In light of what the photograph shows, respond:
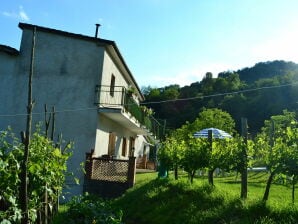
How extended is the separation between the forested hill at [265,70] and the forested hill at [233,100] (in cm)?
1014

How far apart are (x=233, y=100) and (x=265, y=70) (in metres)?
21.3

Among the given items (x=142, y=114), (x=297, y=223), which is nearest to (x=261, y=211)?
(x=297, y=223)

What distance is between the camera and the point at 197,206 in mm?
8047

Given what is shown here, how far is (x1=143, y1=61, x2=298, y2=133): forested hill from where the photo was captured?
5125cm

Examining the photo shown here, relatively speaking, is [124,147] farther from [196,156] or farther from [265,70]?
[265,70]

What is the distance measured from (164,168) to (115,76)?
566 centimetres

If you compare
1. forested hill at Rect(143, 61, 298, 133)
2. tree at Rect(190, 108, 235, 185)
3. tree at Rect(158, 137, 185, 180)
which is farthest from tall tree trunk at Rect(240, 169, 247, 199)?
forested hill at Rect(143, 61, 298, 133)

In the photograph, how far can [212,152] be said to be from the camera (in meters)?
10.1

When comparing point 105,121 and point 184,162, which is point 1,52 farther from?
point 184,162

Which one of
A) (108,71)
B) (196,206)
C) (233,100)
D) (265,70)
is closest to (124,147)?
(108,71)

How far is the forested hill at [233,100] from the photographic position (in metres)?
51.2

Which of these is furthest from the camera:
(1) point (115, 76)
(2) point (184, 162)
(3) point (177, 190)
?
(1) point (115, 76)

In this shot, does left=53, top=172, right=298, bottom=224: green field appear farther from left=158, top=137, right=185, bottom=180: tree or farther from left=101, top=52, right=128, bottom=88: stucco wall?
left=101, top=52, right=128, bottom=88: stucco wall

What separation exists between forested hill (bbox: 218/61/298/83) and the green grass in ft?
208
